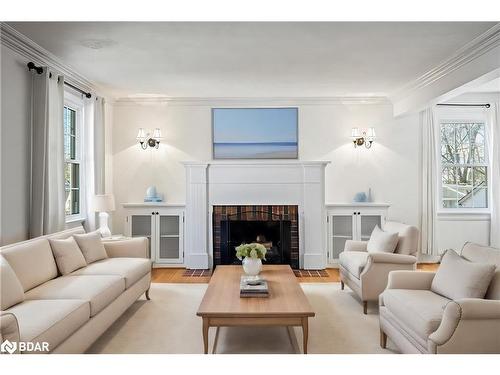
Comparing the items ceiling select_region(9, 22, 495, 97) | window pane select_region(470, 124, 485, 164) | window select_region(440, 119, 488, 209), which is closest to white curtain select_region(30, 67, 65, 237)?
ceiling select_region(9, 22, 495, 97)

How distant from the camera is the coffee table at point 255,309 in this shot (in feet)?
9.48

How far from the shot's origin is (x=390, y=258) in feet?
13.5

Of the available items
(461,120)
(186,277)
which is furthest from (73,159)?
(461,120)

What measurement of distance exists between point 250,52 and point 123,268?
2.57 m

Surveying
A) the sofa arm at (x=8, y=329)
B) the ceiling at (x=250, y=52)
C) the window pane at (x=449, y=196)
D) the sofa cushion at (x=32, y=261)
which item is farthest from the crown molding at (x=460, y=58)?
the sofa cushion at (x=32, y=261)

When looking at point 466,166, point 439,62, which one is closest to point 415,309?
point 439,62

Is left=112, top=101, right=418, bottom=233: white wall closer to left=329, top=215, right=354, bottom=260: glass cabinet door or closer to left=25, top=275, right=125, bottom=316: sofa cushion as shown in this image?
left=329, top=215, right=354, bottom=260: glass cabinet door

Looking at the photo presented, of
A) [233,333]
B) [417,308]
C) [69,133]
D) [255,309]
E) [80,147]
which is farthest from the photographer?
[80,147]

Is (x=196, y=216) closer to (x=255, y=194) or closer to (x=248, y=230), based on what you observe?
(x=248, y=230)

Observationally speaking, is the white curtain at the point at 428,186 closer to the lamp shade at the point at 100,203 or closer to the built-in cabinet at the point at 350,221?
the built-in cabinet at the point at 350,221

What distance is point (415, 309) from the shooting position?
8.86 ft

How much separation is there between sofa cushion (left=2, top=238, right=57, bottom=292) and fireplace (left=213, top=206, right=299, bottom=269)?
111 inches

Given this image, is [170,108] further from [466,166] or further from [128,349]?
[466,166]

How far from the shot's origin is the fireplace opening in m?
6.11
